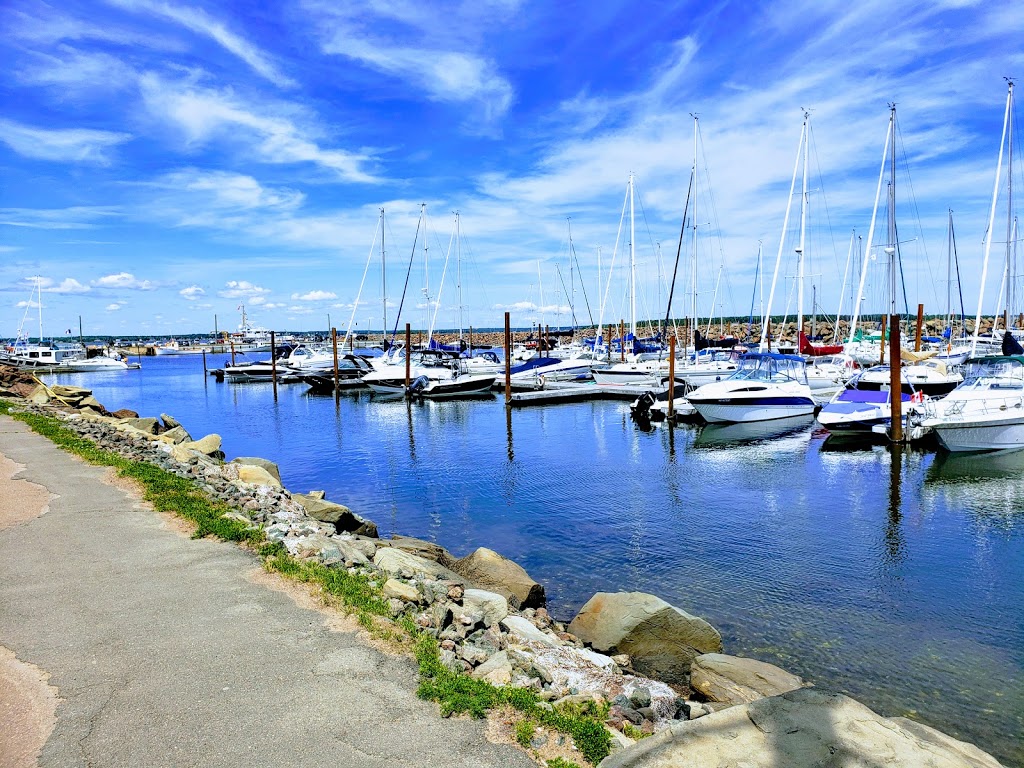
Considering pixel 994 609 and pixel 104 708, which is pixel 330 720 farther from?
pixel 994 609

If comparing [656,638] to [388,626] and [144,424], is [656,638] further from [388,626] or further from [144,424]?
[144,424]

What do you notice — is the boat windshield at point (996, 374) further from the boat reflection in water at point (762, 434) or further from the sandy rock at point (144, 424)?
the sandy rock at point (144, 424)

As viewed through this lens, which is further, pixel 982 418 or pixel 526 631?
pixel 982 418

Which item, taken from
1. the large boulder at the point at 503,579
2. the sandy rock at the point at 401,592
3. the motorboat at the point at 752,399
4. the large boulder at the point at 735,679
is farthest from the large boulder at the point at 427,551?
the motorboat at the point at 752,399

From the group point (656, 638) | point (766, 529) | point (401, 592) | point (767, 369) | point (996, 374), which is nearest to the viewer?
point (401, 592)

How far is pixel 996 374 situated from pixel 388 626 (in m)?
28.7

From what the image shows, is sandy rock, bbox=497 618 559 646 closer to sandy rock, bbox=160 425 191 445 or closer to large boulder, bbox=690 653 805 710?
large boulder, bbox=690 653 805 710

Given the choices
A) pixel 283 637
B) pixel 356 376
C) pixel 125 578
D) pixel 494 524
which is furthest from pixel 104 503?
pixel 356 376

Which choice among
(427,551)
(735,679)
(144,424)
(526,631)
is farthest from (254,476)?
(144,424)

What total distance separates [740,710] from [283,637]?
171 inches

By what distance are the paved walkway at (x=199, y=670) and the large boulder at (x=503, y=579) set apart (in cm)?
396

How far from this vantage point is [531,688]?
6.04 meters

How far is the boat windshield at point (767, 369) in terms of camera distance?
3347 cm

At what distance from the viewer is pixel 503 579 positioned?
11328 mm
